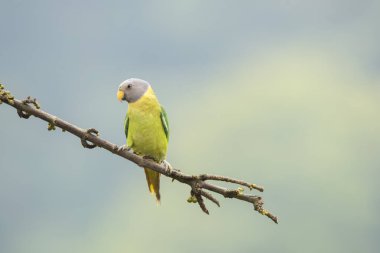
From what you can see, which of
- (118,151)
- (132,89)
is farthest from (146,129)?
(118,151)

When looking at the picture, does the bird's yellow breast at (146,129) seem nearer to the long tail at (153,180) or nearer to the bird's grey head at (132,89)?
the bird's grey head at (132,89)

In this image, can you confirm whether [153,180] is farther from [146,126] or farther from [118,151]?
[118,151]

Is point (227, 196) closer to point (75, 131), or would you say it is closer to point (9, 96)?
point (75, 131)

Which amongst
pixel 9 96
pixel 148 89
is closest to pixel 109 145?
pixel 9 96

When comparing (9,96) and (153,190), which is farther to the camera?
(153,190)

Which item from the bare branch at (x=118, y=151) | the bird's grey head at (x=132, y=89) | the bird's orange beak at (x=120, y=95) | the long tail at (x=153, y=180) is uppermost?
the bird's grey head at (x=132, y=89)

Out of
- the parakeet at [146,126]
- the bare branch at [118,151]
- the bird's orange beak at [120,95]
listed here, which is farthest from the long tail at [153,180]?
the bare branch at [118,151]

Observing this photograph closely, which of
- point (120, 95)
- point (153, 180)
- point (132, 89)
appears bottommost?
point (153, 180)

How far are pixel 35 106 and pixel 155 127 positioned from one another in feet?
4.99

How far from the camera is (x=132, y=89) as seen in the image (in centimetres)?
263

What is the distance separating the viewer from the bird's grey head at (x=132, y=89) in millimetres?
2533

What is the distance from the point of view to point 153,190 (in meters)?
2.60

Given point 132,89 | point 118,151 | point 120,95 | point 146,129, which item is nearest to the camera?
point 118,151

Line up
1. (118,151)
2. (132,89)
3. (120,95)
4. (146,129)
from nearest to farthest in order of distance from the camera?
1. (118,151)
2. (120,95)
3. (132,89)
4. (146,129)
